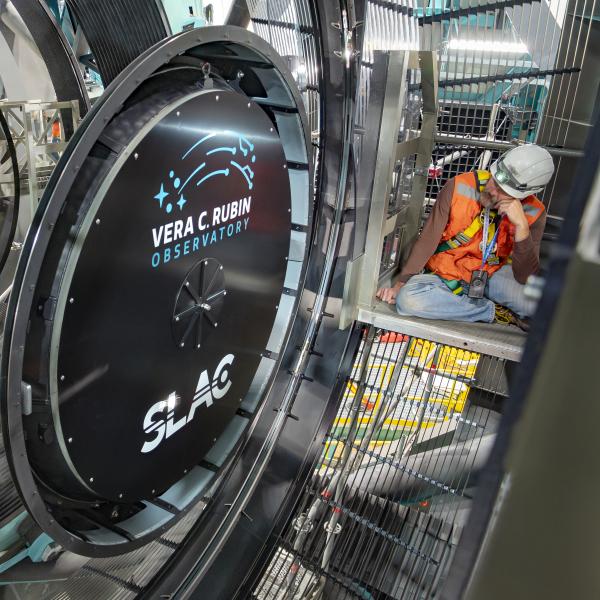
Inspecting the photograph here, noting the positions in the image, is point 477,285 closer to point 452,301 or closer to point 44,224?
point 452,301

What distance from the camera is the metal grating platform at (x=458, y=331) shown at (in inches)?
127

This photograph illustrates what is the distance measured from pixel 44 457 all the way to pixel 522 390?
162 cm

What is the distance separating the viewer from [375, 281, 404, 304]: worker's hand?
3.55 m

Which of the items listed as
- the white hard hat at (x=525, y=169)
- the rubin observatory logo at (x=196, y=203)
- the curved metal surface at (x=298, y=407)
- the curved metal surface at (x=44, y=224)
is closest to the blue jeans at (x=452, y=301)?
the curved metal surface at (x=298, y=407)

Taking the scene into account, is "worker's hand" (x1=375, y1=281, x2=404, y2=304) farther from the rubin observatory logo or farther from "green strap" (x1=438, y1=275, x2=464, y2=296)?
the rubin observatory logo

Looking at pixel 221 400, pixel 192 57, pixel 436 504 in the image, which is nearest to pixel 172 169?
pixel 192 57

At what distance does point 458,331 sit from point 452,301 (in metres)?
0.23

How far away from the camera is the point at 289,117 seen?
2.77 m

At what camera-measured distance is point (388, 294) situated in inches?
140

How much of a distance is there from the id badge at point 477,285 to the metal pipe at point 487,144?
0.69 metres

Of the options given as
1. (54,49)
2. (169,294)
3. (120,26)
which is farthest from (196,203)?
(54,49)

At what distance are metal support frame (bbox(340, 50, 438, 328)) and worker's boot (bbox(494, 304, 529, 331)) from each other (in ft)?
2.04

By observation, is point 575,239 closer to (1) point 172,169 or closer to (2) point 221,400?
(1) point 172,169

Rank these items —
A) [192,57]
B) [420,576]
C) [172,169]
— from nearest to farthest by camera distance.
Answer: [172,169]
[192,57]
[420,576]
